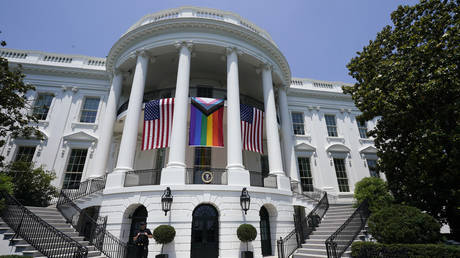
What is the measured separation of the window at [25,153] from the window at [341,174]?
917 inches

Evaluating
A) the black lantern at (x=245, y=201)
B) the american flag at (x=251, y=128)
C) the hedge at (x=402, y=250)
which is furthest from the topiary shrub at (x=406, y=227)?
the american flag at (x=251, y=128)

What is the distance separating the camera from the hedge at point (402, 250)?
639cm

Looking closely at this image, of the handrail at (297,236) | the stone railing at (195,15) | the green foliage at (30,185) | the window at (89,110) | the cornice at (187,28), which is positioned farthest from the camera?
the window at (89,110)

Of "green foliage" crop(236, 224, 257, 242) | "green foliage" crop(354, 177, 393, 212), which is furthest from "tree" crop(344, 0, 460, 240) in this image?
"green foliage" crop(236, 224, 257, 242)

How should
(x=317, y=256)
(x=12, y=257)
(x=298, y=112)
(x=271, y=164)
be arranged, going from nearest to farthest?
(x=12, y=257)
(x=317, y=256)
(x=271, y=164)
(x=298, y=112)

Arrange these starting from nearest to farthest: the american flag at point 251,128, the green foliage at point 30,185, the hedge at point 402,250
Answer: the hedge at point 402,250, the green foliage at point 30,185, the american flag at point 251,128

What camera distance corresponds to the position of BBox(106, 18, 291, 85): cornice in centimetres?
1368

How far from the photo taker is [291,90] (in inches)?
818

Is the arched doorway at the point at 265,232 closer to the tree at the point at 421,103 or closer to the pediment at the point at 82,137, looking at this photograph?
the tree at the point at 421,103

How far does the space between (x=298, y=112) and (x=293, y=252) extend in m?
13.4

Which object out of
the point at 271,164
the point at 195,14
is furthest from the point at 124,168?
the point at 195,14

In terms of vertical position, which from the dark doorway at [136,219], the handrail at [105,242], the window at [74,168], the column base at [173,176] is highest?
the window at [74,168]

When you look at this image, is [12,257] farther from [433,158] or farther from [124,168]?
[433,158]

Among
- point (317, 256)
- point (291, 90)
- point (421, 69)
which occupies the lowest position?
point (317, 256)
